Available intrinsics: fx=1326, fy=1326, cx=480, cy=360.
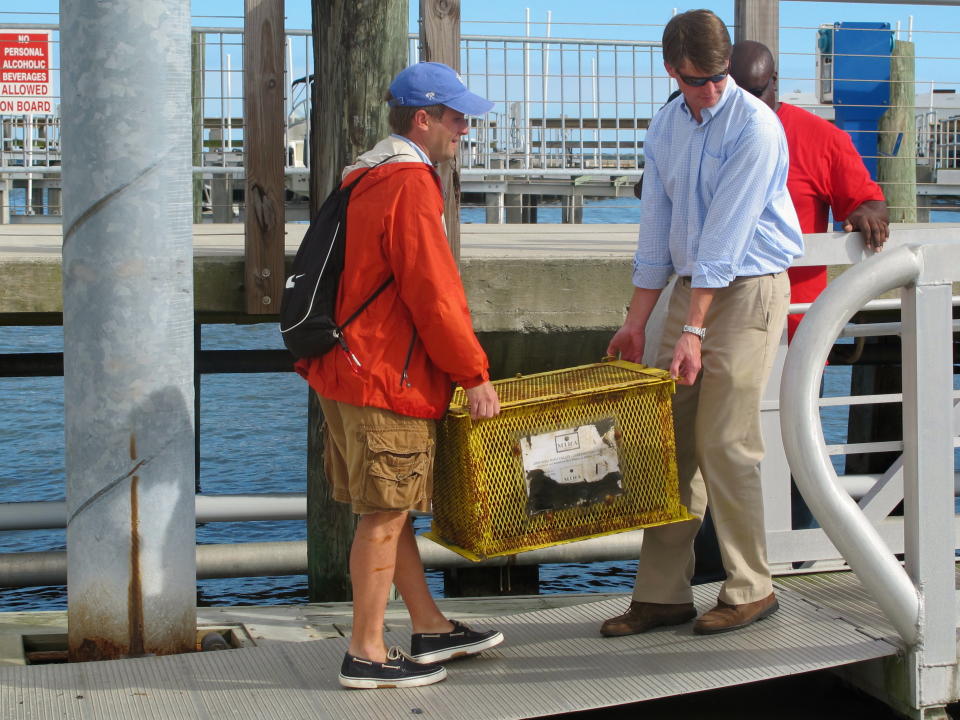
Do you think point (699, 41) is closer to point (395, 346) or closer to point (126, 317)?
point (395, 346)

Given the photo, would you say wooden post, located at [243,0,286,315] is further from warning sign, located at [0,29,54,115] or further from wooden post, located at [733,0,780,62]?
warning sign, located at [0,29,54,115]

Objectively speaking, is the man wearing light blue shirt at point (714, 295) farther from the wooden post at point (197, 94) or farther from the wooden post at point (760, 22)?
the wooden post at point (197, 94)

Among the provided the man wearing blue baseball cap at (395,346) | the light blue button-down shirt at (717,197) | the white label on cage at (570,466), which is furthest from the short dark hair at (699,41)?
the white label on cage at (570,466)

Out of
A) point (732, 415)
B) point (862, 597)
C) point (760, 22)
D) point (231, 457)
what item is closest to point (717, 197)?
point (732, 415)

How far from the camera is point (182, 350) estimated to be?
3908 millimetres

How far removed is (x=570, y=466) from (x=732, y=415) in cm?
47

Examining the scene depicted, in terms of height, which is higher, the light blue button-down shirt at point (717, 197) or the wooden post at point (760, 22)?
the wooden post at point (760, 22)

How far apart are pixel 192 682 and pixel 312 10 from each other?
240 centimetres

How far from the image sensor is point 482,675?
3.65m

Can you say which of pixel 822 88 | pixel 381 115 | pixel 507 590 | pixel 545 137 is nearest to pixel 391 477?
pixel 381 115

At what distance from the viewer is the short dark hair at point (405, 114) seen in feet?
11.3

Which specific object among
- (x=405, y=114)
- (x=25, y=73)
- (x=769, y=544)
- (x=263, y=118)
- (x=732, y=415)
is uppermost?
(x=25, y=73)

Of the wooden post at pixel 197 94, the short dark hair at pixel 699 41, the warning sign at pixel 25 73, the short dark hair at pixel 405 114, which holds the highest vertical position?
the warning sign at pixel 25 73

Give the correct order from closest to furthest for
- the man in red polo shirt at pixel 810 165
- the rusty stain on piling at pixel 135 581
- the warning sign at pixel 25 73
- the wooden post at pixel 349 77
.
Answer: the rusty stain on piling at pixel 135 581
the man in red polo shirt at pixel 810 165
the wooden post at pixel 349 77
the warning sign at pixel 25 73
